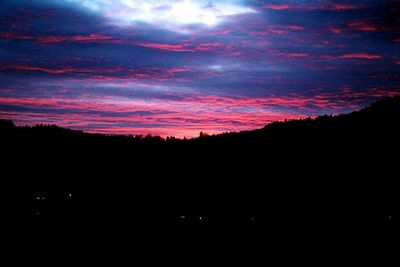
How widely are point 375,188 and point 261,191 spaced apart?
5070 millimetres

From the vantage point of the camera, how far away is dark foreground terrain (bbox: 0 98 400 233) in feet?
48.9

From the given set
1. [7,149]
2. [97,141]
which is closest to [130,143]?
[97,141]

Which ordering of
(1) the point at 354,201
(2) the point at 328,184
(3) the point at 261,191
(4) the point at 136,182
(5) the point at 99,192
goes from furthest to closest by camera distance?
(4) the point at 136,182 < (5) the point at 99,192 < (3) the point at 261,191 < (2) the point at 328,184 < (1) the point at 354,201

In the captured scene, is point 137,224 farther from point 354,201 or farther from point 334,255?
point 354,201

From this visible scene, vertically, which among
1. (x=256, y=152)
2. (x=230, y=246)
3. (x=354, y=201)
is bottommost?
(x=230, y=246)

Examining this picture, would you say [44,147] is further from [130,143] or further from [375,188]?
[375,188]

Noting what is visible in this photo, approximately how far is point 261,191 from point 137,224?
6772 millimetres

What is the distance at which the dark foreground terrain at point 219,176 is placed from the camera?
14906 mm

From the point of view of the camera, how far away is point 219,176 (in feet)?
71.9

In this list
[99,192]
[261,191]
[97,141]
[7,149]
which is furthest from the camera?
[97,141]

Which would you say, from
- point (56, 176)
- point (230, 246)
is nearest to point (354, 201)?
point (230, 246)

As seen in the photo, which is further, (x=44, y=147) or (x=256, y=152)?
(x=44, y=147)

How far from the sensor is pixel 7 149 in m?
26.3

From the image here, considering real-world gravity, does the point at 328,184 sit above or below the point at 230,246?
above
